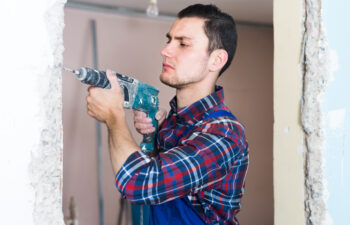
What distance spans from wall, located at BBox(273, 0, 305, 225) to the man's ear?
26 centimetres

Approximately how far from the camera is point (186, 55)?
1289 millimetres

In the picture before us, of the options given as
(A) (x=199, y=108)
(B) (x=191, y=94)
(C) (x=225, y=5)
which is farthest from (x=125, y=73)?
(A) (x=199, y=108)

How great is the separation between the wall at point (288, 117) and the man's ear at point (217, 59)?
26cm

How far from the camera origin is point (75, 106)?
2.86m

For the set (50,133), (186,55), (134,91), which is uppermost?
(186,55)

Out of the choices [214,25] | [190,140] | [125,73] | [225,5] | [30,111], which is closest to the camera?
[30,111]

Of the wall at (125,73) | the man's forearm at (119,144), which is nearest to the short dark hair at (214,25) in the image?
the man's forearm at (119,144)

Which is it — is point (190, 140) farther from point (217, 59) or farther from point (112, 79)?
point (217, 59)

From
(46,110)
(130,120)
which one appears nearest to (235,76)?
(130,120)

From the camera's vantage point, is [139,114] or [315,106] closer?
[315,106]

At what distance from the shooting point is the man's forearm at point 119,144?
3.18 feet

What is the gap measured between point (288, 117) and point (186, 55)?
16.9 inches

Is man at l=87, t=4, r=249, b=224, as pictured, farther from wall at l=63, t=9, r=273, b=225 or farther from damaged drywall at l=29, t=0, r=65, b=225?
wall at l=63, t=9, r=273, b=225

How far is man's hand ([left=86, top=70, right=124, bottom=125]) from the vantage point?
1021 mm
